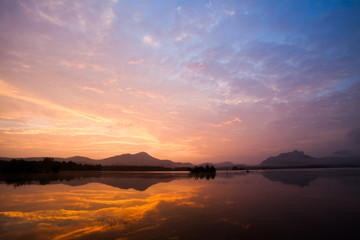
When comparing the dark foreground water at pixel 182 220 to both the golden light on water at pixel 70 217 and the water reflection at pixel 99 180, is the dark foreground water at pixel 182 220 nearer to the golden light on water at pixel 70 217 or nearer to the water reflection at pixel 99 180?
the golden light on water at pixel 70 217

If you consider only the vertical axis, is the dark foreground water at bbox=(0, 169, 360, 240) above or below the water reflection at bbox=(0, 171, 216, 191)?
above

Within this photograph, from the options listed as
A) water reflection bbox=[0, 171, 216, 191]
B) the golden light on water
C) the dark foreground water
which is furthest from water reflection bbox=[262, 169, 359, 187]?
the golden light on water

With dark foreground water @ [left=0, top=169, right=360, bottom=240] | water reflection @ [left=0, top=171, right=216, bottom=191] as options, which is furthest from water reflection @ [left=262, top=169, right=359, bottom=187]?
dark foreground water @ [left=0, top=169, right=360, bottom=240]

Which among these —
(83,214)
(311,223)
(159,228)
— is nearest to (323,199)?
(311,223)

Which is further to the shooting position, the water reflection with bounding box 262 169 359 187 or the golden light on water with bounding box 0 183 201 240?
the water reflection with bounding box 262 169 359 187

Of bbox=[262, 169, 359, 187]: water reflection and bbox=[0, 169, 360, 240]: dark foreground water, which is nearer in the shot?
bbox=[0, 169, 360, 240]: dark foreground water

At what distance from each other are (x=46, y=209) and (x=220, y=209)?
1793 cm

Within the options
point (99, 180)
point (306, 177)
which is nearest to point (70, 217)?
point (99, 180)

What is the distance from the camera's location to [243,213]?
1862cm

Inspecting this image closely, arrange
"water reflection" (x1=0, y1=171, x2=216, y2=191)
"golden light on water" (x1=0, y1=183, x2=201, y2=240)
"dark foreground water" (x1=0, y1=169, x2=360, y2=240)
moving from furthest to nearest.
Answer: "water reflection" (x1=0, y1=171, x2=216, y2=191), "golden light on water" (x1=0, y1=183, x2=201, y2=240), "dark foreground water" (x1=0, y1=169, x2=360, y2=240)

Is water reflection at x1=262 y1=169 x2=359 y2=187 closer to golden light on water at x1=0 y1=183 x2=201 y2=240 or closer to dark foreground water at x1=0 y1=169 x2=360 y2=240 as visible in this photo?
dark foreground water at x1=0 y1=169 x2=360 y2=240

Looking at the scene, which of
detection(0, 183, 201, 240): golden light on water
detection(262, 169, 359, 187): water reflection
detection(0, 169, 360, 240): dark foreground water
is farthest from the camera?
detection(262, 169, 359, 187): water reflection

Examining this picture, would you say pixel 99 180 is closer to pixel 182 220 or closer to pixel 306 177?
pixel 182 220

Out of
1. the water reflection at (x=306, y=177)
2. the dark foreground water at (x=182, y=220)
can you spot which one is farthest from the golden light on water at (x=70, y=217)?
the water reflection at (x=306, y=177)
